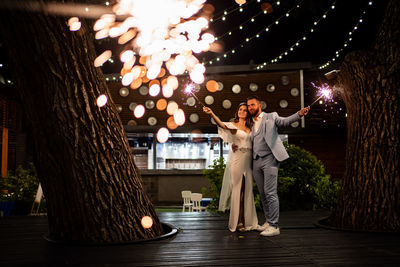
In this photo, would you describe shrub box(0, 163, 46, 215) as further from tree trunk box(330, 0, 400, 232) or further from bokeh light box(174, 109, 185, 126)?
bokeh light box(174, 109, 185, 126)

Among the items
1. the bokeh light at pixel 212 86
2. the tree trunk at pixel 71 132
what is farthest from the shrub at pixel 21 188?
the bokeh light at pixel 212 86

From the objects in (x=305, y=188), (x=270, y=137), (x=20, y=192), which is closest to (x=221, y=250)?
(x=270, y=137)

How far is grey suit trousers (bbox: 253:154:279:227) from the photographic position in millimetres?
3895

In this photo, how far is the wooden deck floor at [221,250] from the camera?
261 cm

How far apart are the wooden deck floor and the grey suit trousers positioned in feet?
0.81

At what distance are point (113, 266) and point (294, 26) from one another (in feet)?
29.2

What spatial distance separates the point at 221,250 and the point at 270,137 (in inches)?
61.3

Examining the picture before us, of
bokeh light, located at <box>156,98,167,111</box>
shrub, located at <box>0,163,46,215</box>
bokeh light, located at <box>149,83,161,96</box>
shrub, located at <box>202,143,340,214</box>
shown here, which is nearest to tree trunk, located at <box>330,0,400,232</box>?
shrub, located at <box>202,143,340,214</box>

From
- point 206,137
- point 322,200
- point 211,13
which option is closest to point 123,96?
point 206,137

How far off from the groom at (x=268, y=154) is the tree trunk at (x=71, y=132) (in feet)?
4.61

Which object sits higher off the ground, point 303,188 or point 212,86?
point 212,86

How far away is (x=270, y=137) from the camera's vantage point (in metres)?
4.09

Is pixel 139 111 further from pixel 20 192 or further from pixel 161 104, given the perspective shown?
pixel 20 192

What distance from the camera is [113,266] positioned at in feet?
8.16
